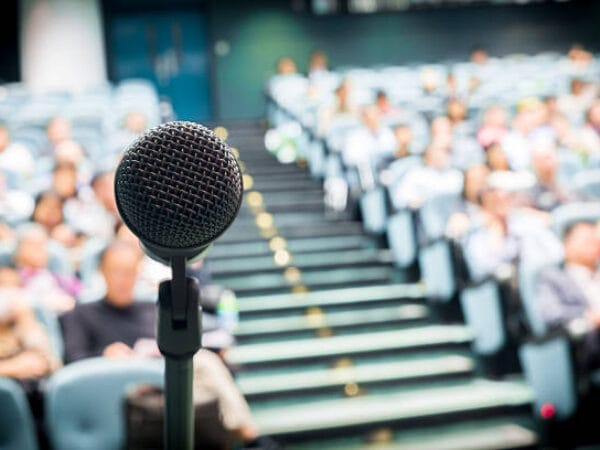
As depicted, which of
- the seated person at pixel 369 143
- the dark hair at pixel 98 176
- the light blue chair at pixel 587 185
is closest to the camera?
the dark hair at pixel 98 176

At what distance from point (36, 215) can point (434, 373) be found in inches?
81.4

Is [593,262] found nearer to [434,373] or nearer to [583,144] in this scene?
[434,373]

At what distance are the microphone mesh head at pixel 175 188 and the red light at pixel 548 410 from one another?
2.55 m

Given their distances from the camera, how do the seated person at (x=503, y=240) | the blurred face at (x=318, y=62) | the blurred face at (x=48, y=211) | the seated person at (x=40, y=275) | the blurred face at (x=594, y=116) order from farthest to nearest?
the blurred face at (x=318, y=62), the blurred face at (x=594, y=116), the blurred face at (x=48, y=211), the seated person at (x=503, y=240), the seated person at (x=40, y=275)

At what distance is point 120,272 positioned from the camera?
2.54 metres

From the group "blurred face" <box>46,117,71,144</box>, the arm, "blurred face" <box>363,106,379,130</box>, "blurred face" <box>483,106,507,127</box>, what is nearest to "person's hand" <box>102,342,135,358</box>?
the arm

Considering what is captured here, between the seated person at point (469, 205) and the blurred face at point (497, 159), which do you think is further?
the blurred face at point (497, 159)

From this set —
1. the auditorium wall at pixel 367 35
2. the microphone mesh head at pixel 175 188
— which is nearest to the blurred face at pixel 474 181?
the microphone mesh head at pixel 175 188

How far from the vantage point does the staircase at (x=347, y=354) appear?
3.05 metres

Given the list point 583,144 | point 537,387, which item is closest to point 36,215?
point 537,387

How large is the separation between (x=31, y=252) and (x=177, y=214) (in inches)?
103

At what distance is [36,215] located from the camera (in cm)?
378

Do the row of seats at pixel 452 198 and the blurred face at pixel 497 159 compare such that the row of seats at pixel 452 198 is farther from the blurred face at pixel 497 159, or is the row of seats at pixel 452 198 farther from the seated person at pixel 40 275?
the seated person at pixel 40 275

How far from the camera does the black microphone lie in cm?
66
